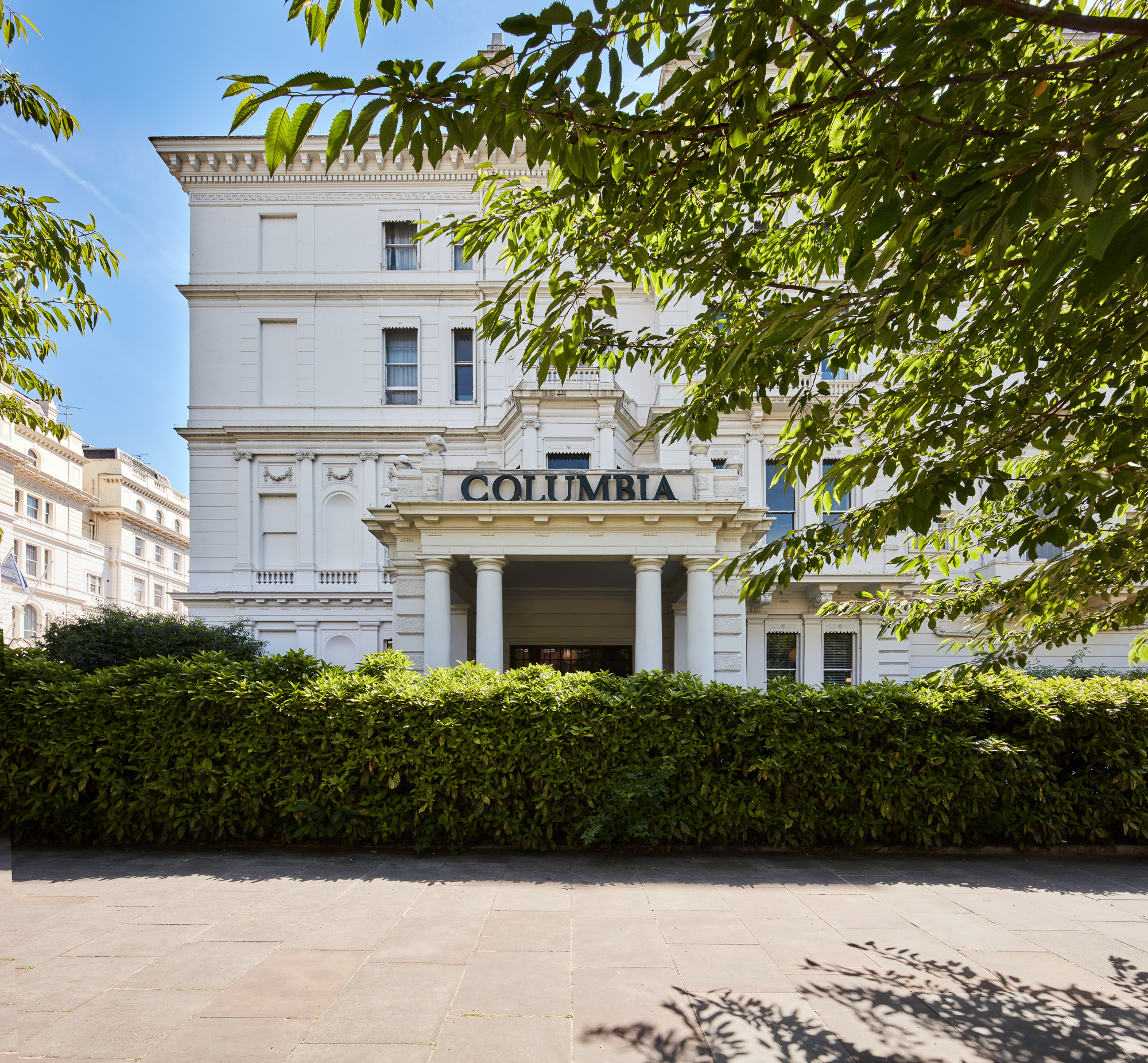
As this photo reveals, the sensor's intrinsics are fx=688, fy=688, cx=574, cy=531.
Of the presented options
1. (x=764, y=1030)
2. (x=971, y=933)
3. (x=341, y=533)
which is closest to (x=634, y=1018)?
(x=764, y=1030)

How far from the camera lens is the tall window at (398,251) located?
2411 centimetres

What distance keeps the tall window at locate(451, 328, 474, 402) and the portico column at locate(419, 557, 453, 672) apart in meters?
11.6

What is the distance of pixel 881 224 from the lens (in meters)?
2.56

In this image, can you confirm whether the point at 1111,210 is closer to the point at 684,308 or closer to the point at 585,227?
the point at 585,227

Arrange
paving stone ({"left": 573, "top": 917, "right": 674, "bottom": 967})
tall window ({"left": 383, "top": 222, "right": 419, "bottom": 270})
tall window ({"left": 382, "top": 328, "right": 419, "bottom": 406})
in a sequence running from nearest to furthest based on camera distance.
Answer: paving stone ({"left": 573, "top": 917, "right": 674, "bottom": 967}), tall window ({"left": 382, "top": 328, "right": 419, "bottom": 406}), tall window ({"left": 383, "top": 222, "right": 419, "bottom": 270})

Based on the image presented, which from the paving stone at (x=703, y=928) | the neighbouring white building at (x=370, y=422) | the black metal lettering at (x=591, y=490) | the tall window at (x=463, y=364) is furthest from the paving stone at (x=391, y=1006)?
the tall window at (x=463, y=364)

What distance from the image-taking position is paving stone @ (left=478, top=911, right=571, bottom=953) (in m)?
4.91

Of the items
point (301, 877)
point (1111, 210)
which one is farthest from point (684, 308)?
point (1111, 210)

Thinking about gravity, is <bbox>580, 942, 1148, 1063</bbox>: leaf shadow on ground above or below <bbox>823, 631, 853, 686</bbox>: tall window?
below

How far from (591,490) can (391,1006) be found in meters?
10.4

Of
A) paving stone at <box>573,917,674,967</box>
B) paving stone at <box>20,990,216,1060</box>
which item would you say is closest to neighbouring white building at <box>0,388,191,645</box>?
paving stone at <box>20,990,216,1060</box>

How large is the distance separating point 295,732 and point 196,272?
72.4 feet

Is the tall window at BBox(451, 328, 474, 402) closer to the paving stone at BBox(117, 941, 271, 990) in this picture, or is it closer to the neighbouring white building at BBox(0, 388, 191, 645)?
the paving stone at BBox(117, 941, 271, 990)

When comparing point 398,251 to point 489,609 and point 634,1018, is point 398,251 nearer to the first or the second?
point 489,609
